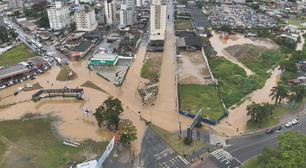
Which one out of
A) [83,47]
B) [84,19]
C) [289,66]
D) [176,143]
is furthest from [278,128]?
[84,19]

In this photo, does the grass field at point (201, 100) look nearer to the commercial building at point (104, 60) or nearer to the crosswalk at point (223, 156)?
the crosswalk at point (223, 156)

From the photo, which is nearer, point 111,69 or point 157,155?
point 157,155

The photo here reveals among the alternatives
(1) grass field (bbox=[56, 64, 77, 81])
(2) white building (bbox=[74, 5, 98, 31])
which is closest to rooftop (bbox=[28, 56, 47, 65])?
(1) grass field (bbox=[56, 64, 77, 81])

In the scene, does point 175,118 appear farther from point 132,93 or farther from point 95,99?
point 95,99

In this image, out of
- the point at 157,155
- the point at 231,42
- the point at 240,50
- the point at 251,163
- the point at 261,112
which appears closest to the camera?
the point at 251,163

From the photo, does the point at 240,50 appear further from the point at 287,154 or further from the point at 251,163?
the point at 287,154

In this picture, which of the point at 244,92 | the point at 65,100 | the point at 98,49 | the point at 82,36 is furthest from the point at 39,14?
the point at 244,92
